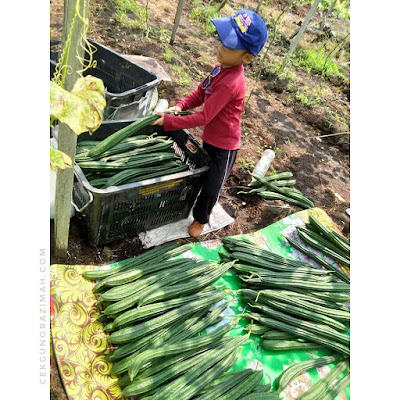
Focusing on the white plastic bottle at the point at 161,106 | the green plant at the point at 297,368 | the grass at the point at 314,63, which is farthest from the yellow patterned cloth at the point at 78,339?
the grass at the point at 314,63

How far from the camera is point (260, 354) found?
10.4 ft

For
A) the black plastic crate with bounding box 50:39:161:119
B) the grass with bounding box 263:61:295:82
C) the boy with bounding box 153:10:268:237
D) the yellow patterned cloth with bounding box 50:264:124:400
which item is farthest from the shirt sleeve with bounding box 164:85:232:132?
the grass with bounding box 263:61:295:82

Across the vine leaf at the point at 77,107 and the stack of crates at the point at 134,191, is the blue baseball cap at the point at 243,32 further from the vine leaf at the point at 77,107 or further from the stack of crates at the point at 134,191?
the vine leaf at the point at 77,107

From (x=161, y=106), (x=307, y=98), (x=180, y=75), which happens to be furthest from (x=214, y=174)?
(x=307, y=98)

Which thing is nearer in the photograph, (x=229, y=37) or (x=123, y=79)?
(x=229, y=37)

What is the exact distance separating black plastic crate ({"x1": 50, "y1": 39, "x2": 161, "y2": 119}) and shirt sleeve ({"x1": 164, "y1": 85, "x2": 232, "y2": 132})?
0.88m

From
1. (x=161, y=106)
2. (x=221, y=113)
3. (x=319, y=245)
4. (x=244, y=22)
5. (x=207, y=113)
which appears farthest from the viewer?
(x=161, y=106)

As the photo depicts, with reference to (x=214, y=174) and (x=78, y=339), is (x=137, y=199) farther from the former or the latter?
(x=78, y=339)

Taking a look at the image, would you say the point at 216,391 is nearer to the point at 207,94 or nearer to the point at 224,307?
the point at 224,307

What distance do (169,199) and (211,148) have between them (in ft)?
2.27

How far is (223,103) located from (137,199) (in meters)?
1.20

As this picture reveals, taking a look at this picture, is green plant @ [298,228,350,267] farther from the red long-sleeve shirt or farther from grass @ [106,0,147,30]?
grass @ [106,0,147,30]

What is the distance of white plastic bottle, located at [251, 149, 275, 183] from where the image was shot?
5082mm

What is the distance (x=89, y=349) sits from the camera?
8.81 feet
